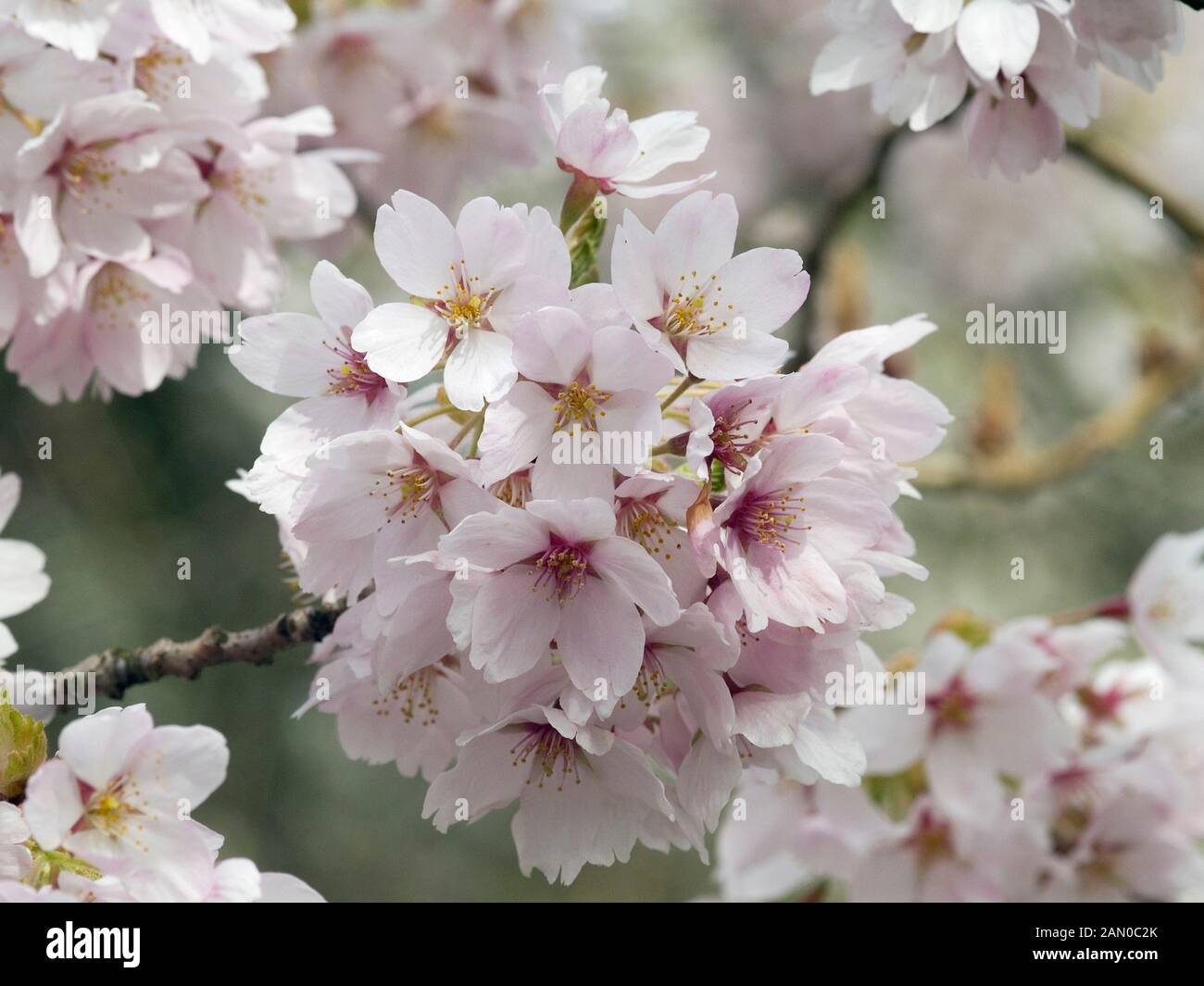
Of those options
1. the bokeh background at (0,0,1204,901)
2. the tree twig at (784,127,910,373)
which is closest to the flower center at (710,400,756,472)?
the tree twig at (784,127,910,373)

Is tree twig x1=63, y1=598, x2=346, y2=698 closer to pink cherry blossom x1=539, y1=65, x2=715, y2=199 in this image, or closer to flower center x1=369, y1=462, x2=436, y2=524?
flower center x1=369, y1=462, x2=436, y2=524

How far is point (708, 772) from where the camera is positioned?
1.97ft

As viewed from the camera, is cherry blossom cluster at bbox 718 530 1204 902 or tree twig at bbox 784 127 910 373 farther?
tree twig at bbox 784 127 910 373

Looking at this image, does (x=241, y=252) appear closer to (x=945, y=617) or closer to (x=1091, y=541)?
(x=945, y=617)

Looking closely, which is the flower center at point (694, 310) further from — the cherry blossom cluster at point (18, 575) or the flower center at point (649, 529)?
the cherry blossom cluster at point (18, 575)

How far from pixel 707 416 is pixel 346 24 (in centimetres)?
68

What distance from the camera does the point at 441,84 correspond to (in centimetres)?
115

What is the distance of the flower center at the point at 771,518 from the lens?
0.57 meters

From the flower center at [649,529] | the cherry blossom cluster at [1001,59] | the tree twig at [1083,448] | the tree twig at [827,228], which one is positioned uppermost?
the tree twig at [827,228]

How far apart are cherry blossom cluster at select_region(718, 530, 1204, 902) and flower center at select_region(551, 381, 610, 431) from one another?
491 millimetres

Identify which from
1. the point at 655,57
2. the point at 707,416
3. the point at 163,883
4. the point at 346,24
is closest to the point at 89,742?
the point at 163,883

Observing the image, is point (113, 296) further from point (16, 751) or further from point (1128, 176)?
point (1128, 176)

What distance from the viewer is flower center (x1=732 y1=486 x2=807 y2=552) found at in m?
0.57

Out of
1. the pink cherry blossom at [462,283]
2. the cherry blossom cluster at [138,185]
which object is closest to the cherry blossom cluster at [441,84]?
the cherry blossom cluster at [138,185]
